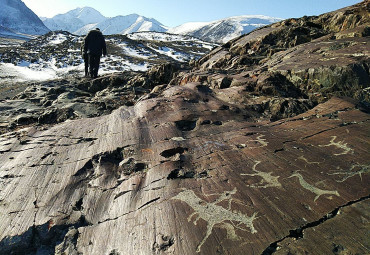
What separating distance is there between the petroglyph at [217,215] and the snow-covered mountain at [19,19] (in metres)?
163

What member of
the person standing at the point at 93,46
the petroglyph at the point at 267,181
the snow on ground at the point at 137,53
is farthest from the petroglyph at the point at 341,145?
the snow on ground at the point at 137,53

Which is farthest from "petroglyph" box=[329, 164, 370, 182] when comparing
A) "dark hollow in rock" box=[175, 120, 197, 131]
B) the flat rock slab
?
"dark hollow in rock" box=[175, 120, 197, 131]

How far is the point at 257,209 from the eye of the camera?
151 inches

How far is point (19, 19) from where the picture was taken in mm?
152125

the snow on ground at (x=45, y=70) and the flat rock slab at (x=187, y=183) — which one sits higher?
the flat rock slab at (x=187, y=183)

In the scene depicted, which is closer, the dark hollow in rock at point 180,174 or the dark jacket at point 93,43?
the dark hollow in rock at point 180,174

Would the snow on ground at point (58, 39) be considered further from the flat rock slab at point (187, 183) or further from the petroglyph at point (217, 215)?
the petroglyph at point (217, 215)

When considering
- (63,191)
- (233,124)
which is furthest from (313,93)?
(63,191)

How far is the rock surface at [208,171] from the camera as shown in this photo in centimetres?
360

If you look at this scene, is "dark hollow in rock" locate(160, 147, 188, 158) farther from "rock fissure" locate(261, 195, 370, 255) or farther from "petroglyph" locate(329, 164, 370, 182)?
"petroglyph" locate(329, 164, 370, 182)

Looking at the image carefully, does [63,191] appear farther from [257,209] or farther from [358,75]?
[358,75]

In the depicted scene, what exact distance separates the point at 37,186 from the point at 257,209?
4394mm

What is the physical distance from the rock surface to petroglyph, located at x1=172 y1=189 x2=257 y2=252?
0.06ft

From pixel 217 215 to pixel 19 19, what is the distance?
192 meters
